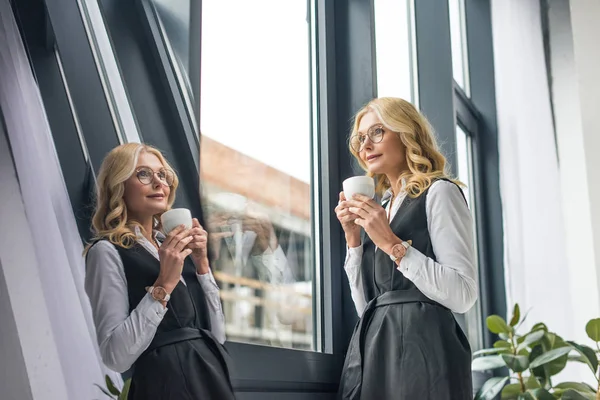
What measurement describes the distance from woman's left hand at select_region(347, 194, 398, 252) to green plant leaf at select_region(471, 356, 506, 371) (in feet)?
3.38

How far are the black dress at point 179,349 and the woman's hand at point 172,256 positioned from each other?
12 mm

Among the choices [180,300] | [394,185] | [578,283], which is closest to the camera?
[180,300]

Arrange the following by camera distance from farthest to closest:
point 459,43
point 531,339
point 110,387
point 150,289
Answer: point 459,43 < point 531,339 < point 150,289 < point 110,387

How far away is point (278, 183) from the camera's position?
1690mm

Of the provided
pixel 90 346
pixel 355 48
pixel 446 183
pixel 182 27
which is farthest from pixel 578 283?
pixel 90 346

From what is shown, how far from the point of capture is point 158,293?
0.99 m

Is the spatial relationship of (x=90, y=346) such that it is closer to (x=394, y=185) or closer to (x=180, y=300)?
(x=180, y=300)

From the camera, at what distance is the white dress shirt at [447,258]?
1.42m

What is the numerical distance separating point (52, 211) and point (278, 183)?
89 centimetres

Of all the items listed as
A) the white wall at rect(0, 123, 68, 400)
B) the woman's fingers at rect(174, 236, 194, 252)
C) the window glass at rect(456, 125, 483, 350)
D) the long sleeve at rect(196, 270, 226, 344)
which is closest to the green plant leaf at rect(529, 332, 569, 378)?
the window glass at rect(456, 125, 483, 350)

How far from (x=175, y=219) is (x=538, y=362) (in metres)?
1.42

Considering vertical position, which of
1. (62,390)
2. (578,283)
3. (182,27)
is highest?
(182,27)

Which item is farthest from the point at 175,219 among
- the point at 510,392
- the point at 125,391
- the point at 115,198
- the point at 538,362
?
the point at 510,392

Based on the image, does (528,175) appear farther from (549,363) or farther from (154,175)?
(154,175)
